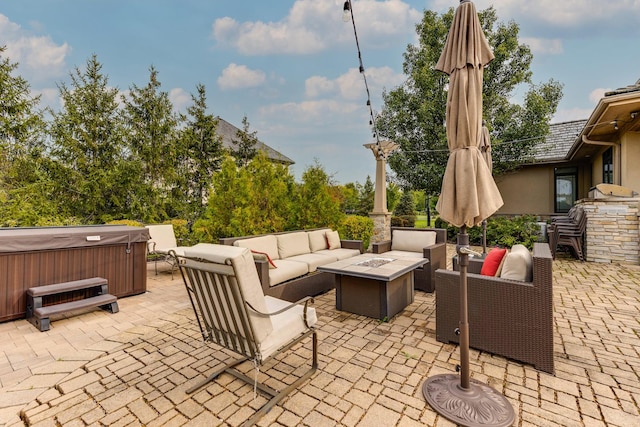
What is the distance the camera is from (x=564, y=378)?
8.02ft

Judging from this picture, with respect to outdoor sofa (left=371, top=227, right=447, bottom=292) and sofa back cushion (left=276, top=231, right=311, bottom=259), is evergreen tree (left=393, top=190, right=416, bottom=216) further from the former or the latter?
sofa back cushion (left=276, top=231, right=311, bottom=259)

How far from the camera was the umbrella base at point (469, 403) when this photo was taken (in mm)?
1958

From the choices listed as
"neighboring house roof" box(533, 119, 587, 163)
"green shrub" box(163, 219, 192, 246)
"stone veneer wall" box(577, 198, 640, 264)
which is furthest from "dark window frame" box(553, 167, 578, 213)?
"green shrub" box(163, 219, 192, 246)

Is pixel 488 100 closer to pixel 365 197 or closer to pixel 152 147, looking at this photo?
pixel 365 197

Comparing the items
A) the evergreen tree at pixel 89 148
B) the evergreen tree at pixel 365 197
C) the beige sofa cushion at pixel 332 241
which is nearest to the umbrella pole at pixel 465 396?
the beige sofa cushion at pixel 332 241

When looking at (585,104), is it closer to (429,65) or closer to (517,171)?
(517,171)

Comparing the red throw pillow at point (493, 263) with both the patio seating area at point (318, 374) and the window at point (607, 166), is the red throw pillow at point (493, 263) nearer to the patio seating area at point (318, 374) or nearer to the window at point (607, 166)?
the patio seating area at point (318, 374)

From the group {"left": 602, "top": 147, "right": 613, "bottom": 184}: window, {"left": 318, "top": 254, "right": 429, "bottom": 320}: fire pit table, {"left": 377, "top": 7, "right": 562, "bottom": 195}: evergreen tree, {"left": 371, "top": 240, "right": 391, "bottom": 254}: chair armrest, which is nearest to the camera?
{"left": 318, "top": 254, "right": 429, "bottom": 320}: fire pit table

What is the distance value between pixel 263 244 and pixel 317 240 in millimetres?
1436

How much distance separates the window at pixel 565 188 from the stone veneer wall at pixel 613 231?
457cm

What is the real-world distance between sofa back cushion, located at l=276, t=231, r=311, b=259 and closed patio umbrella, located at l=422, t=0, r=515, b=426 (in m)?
3.41

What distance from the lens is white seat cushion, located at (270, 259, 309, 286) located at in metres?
4.17

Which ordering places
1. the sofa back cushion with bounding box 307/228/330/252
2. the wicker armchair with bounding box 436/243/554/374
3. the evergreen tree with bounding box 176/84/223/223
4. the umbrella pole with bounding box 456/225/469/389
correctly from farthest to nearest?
the evergreen tree with bounding box 176/84/223/223 < the sofa back cushion with bounding box 307/228/330/252 < the wicker armchair with bounding box 436/243/554/374 < the umbrella pole with bounding box 456/225/469/389

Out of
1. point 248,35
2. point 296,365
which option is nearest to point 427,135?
point 248,35
